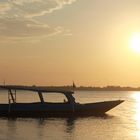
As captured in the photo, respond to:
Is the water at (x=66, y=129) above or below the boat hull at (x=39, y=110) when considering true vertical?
below

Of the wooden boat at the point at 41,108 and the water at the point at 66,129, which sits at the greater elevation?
the wooden boat at the point at 41,108

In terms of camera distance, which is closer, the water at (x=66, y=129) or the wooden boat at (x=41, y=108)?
the water at (x=66, y=129)

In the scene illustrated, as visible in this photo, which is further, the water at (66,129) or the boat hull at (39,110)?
the boat hull at (39,110)

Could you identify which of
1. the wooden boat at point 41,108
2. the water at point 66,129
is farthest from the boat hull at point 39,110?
the water at point 66,129

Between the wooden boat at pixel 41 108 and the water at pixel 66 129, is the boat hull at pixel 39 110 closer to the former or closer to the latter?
the wooden boat at pixel 41 108

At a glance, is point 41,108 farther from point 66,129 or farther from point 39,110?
point 66,129

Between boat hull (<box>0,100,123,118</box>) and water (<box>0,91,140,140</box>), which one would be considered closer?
water (<box>0,91,140,140</box>)

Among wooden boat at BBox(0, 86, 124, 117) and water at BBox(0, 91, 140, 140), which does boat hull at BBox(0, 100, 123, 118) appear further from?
water at BBox(0, 91, 140, 140)

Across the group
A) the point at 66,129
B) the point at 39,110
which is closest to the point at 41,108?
the point at 39,110

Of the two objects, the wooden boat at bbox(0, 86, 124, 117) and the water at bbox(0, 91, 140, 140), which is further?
the wooden boat at bbox(0, 86, 124, 117)

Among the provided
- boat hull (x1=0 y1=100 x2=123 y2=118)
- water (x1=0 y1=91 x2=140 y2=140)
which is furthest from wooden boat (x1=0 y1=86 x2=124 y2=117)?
water (x1=0 y1=91 x2=140 y2=140)

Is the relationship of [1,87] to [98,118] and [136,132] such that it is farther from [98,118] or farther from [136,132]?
[136,132]

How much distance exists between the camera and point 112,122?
5647 centimetres

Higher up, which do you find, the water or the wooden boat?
the wooden boat
